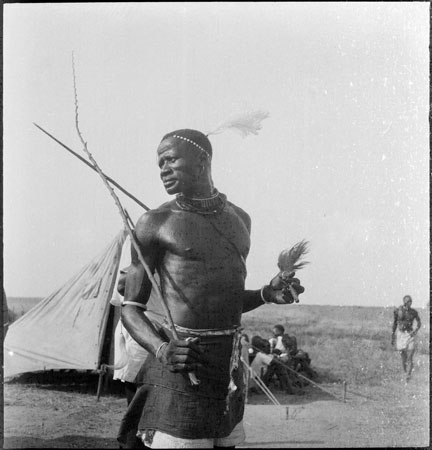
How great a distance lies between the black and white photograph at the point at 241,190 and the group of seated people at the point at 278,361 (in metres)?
0.02

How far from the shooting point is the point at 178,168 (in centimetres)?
293

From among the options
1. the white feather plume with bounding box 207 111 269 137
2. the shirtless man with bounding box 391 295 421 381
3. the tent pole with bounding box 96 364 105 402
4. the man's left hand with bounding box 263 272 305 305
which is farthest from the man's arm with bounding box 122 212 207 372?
the shirtless man with bounding box 391 295 421 381

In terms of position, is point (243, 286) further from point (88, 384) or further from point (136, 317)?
point (88, 384)

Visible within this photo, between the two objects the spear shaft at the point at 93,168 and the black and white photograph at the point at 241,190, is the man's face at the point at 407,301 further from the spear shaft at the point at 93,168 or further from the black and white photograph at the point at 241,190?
the spear shaft at the point at 93,168

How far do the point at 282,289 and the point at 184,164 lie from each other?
0.56 m

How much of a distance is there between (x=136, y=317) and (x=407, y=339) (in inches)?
53.1

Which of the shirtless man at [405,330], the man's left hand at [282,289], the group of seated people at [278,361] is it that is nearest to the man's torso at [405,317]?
the shirtless man at [405,330]

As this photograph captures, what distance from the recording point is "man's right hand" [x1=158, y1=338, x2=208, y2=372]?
270cm

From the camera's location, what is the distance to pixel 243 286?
2973mm

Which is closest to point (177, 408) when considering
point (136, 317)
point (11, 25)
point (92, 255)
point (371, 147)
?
point (136, 317)

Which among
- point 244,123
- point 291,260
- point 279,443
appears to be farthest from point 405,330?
point 244,123

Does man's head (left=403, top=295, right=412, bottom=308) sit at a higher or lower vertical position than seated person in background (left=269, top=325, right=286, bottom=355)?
higher

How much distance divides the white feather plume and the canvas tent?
0.63 metres

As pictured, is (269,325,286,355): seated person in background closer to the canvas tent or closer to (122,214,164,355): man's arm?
the canvas tent
